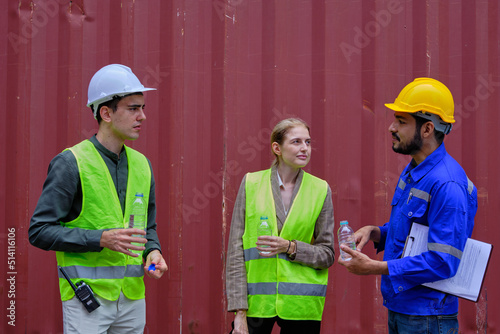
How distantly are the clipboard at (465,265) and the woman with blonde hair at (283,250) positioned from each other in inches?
23.4

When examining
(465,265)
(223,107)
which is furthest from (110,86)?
(465,265)

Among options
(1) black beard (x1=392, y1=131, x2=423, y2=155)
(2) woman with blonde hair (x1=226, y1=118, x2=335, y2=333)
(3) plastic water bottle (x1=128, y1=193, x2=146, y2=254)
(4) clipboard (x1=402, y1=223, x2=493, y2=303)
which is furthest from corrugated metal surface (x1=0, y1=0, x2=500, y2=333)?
(4) clipboard (x1=402, y1=223, x2=493, y2=303)

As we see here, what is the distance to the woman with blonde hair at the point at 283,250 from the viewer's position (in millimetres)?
2803

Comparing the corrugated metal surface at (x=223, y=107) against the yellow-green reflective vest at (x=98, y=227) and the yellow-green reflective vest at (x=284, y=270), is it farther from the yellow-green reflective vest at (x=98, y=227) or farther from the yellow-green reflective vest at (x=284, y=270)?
the yellow-green reflective vest at (x=98, y=227)

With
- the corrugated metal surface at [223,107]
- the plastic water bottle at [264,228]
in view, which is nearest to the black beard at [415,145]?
the plastic water bottle at [264,228]

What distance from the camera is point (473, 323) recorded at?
4141 millimetres

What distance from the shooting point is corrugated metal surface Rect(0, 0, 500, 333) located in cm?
410

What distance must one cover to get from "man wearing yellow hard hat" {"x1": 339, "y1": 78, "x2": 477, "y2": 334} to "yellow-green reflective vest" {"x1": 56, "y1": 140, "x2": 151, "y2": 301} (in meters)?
1.08

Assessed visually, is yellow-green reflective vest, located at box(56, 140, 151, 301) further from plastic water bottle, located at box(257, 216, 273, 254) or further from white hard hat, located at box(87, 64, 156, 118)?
plastic water bottle, located at box(257, 216, 273, 254)

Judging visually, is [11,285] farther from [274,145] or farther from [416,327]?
[416,327]

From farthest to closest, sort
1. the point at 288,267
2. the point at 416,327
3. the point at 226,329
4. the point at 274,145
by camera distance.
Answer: the point at 226,329 < the point at 274,145 < the point at 288,267 < the point at 416,327

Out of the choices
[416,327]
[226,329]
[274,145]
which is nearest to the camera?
[416,327]

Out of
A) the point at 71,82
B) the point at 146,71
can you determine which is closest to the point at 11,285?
the point at 71,82

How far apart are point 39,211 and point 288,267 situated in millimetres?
1310
